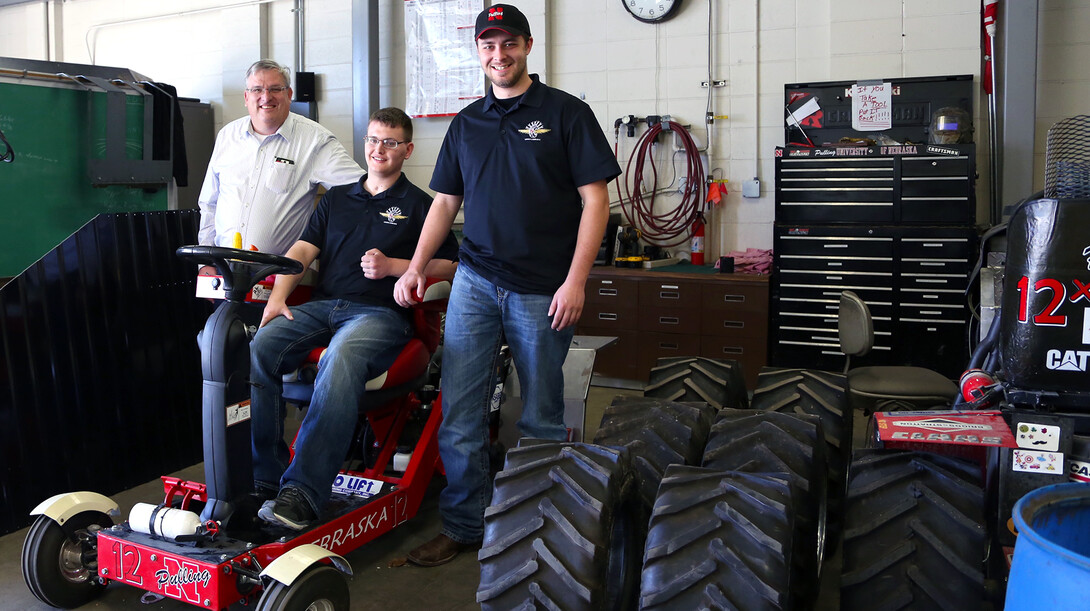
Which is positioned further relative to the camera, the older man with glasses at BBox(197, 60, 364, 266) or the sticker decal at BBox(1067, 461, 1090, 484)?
the older man with glasses at BBox(197, 60, 364, 266)

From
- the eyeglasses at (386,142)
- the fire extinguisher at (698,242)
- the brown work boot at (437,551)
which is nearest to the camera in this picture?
the brown work boot at (437,551)

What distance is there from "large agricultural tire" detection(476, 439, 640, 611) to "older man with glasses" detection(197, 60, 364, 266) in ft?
5.32

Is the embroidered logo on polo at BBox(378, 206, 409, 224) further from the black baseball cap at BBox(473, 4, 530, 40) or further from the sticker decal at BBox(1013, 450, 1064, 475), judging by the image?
the sticker decal at BBox(1013, 450, 1064, 475)

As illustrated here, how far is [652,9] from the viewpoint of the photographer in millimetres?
5680

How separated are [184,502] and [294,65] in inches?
214

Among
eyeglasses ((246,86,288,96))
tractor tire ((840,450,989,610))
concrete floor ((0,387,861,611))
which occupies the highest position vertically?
eyeglasses ((246,86,288,96))

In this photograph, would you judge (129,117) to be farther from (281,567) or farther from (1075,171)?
(1075,171)

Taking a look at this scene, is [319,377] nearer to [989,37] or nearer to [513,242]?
[513,242]

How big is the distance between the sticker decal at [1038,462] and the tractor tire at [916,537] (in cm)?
14

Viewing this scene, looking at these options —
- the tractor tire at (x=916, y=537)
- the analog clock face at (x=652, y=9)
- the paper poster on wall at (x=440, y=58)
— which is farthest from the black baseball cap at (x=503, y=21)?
the paper poster on wall at (x=440, y=58)

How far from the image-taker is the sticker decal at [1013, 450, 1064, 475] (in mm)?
1627

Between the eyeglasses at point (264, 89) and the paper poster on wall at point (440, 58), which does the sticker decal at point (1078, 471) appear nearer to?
the eyeglasses at point (264, 89)

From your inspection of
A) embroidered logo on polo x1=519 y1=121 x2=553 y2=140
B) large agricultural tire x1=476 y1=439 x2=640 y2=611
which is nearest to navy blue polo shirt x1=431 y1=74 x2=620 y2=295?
embroidered logo on polo x1=519 y1=121 x2=553 y2=140

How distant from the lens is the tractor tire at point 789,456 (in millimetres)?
2039
